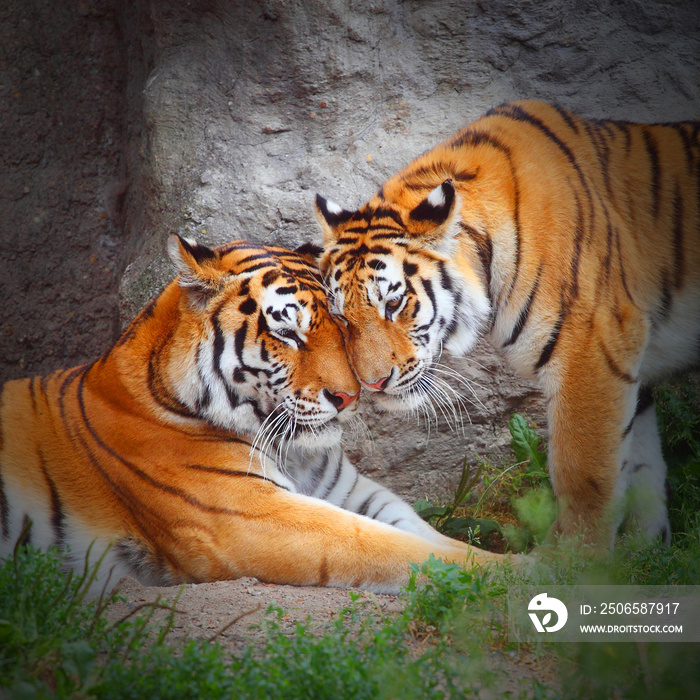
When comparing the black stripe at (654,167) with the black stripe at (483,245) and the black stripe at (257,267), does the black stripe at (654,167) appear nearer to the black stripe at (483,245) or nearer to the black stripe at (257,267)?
the black stripe at (483,245)

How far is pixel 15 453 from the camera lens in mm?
2889

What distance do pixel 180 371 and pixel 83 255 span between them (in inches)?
74.4

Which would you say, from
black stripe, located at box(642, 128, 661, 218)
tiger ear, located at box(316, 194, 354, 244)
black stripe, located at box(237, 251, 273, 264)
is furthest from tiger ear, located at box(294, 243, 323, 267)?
black stripe, located at box(642, 128, 661, 218)

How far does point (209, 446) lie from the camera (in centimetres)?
283

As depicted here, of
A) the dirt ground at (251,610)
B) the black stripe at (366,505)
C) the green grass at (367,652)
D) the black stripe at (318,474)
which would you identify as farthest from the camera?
the black stripe at (366,505)

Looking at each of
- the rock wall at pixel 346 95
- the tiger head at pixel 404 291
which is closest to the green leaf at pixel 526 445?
the rock wall at pixel 346 95

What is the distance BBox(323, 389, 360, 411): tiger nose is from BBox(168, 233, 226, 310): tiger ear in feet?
1.93

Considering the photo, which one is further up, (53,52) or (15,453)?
(53,52)

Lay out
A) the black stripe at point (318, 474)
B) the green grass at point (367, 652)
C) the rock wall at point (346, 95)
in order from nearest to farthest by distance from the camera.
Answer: the green grass at point (367, 652), the black stripe at point (318, 474), the rock wall at point (346, 95)

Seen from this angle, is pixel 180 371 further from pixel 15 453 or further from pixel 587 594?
pixel 587 594

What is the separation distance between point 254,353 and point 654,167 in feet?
6.34

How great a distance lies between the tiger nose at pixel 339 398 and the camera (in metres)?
2.78

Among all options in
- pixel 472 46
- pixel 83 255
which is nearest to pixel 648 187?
pixel 472 46

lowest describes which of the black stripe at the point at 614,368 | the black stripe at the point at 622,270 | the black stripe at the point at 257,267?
the black stripe at the point at 614,368
